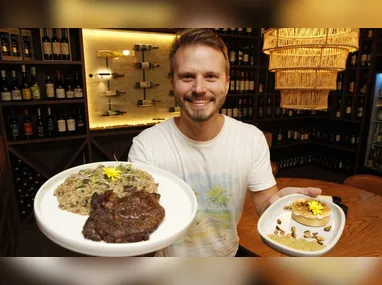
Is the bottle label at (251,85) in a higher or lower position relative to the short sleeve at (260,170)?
higher

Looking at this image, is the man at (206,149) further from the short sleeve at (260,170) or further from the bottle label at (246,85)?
the bottle label at (246,85)

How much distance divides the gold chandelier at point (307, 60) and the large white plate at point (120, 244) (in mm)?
1179

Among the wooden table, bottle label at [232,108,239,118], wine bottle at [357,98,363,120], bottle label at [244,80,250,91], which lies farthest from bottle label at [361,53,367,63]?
the wooden table

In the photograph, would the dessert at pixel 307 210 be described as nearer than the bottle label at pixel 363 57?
Yes

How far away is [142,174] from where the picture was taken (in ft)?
1.28

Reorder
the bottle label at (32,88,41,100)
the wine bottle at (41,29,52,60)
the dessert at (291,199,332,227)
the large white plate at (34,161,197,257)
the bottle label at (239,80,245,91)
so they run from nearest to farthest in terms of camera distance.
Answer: the large white plate at (34,161,197,257) < the dessert at (291,199,332,227) < the wine bottle at (41,29,52,60) < the bottle label at (32,88,41,100) < the bottle label at (239,80,245,91)

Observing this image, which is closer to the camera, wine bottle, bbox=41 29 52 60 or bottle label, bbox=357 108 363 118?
wine bottle, bbox=41 29 52 60

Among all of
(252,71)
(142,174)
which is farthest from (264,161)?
(252,71)

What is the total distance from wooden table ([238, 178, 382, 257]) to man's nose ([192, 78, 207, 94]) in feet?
2.73

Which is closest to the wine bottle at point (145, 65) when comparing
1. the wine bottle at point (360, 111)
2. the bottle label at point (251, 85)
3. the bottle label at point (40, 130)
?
the bottle label at point (40, 130)

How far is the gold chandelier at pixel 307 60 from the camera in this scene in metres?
1.33

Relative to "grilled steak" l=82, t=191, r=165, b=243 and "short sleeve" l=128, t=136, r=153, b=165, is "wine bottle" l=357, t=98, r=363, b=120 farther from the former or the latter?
"grilled steak" l=82, t=191, r=165, b=243

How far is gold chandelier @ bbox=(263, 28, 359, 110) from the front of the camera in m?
1.33

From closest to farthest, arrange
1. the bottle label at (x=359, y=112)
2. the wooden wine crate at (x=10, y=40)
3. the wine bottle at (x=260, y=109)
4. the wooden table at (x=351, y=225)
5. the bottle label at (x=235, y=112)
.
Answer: the wooden wine crate at (x=10, y=40)
the wooden table at (x=351, y=225)
the bottle label at (x=235, y=112)
the wine bottle at (x=260, y=109)
the bottle label at (x=359, y=112)
